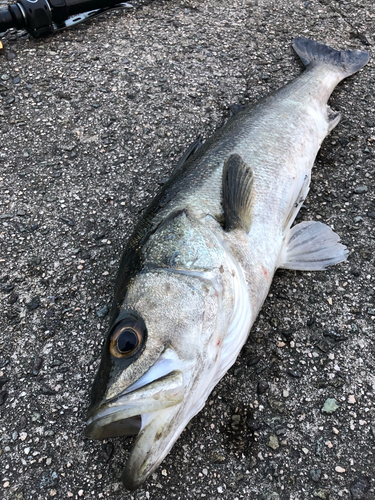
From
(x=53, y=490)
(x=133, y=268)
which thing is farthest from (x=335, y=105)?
(x=53, y=490)

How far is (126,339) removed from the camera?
1933mm

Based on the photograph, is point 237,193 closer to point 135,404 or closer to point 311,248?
point 311,248

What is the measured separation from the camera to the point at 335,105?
404cm

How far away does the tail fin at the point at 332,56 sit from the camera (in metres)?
4.09

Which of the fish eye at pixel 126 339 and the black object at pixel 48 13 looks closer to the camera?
the fish eye at pixel 126 339

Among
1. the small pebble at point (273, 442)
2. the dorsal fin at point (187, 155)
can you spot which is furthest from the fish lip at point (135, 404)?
the dorsal fin at point (187, 155)

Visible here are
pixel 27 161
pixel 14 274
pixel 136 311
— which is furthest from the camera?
pixel 27 161

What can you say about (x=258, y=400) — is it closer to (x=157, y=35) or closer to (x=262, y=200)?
(x=262, y=200)

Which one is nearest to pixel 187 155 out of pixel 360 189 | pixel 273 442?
pixel 360 189

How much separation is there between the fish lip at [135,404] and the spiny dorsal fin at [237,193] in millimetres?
1104

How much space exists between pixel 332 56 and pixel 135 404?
4088 mm

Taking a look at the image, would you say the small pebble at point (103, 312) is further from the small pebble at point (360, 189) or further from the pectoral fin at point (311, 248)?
the small pebble at point (360, 189)

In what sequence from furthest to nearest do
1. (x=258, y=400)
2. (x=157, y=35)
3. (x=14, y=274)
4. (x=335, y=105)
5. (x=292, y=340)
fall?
(x=157, y=35)
(x=335, y=105)
(x=14, y=274)
(x=292, y=340)
(x=258, y=400)

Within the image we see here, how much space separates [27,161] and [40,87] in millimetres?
1117
